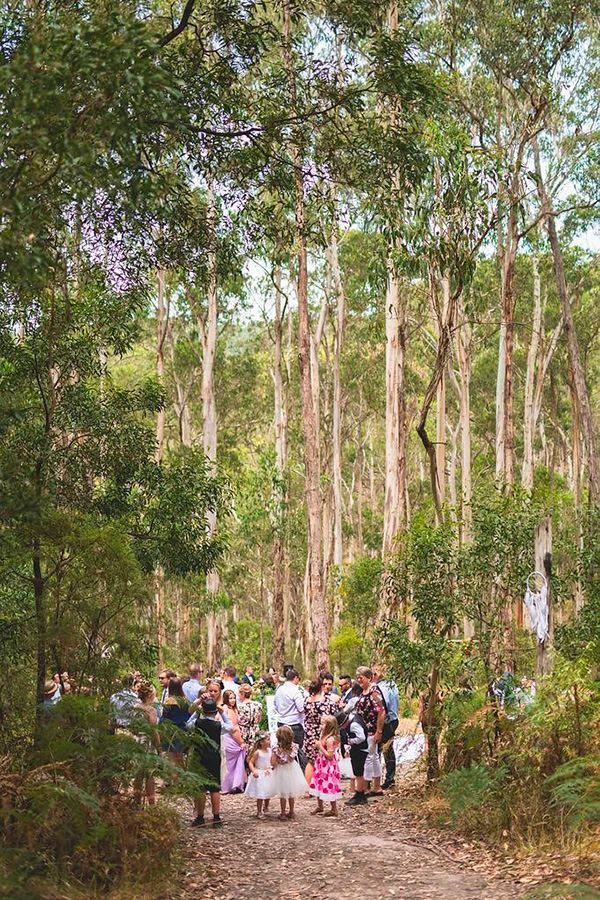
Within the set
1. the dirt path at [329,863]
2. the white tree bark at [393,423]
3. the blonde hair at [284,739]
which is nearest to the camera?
the dirt path at [329,863]

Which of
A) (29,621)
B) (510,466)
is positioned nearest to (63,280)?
(29,621)

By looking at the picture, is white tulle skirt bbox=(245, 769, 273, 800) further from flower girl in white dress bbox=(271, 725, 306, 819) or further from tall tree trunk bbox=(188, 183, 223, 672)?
tall tree trunk bbox=(188, 183, 223, 672)

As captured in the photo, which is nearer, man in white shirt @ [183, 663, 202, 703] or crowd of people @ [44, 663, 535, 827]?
crowd of people @ [44, 663, 535, 827]

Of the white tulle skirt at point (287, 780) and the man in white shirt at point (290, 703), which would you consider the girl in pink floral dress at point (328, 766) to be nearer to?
the white tulle skirt at point (287, 780)

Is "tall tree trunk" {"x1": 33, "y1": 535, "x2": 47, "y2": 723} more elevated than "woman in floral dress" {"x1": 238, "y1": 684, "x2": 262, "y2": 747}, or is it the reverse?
"tall tree trunk" {"x1": 33, "y1": 535, "x2": 47, "y2": 723}

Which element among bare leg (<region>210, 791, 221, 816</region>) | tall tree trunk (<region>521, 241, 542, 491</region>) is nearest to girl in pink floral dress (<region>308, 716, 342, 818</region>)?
bare leg (<region>210, 791, 221, 816</region>)

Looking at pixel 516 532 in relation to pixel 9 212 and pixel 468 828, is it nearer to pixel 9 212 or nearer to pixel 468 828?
pixel 468 828

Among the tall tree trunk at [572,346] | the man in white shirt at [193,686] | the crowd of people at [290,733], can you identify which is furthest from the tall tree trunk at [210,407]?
the crowd of people at [290,733]

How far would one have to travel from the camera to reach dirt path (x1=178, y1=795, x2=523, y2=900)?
7215 millimetres

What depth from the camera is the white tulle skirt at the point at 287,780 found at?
34.4ft

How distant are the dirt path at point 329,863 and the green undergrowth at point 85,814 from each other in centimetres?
47

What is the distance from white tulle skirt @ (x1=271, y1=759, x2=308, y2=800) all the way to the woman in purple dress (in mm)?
1174

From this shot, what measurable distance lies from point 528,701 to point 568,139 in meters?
21.0

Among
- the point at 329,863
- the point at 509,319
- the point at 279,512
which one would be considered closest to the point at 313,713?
the point at 329,863
